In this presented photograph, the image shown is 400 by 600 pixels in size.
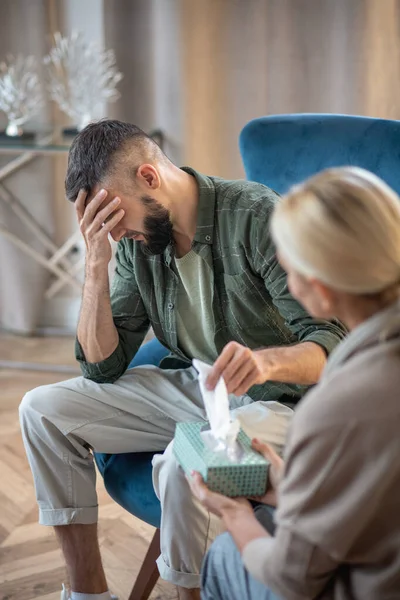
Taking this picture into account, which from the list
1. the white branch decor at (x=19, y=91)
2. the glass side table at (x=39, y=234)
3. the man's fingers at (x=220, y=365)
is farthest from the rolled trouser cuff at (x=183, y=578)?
the white branch decor at (x=19, y=91)

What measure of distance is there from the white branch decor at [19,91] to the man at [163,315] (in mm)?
1588

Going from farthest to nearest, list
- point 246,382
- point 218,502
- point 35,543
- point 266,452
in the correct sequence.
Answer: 1. point 35,543
2. point 246,382
3. point 266,452
4. point 218,502

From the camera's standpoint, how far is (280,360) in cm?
138

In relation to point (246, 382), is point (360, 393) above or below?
above

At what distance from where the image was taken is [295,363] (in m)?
1.39

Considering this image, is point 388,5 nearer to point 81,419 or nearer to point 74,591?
point 81,419

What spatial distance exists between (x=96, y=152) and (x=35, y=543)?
0.94m

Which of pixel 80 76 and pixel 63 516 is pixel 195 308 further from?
pixel 80 76

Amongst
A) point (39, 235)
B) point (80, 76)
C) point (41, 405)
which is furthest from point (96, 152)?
point (39, 235)

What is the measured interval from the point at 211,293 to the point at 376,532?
812mm

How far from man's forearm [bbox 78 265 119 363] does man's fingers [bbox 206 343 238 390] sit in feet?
1.31

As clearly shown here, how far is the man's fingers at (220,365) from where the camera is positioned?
4.08 ft

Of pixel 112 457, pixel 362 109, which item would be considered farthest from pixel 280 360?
pixel 362 109

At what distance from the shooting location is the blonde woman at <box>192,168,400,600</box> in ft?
2.65
